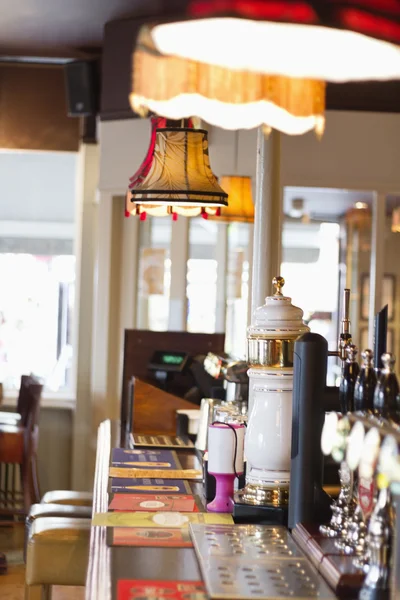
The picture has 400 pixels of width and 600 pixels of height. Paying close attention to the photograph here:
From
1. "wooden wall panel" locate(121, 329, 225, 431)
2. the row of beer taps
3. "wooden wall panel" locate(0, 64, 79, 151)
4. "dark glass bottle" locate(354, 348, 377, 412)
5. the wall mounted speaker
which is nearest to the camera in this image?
the row of beer taps

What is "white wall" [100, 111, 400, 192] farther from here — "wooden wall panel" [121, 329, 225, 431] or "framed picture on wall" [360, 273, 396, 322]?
"wooden wall panel" [121, 329, 225, 431]

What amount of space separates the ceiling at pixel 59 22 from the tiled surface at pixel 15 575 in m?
3.38

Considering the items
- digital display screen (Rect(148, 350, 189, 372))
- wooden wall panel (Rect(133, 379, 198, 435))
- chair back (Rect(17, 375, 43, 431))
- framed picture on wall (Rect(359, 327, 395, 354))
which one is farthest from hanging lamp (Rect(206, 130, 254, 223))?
framed picture on wall (Rect(359, 327, 395, 354))

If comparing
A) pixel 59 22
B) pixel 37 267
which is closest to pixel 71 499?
pixel 59 22

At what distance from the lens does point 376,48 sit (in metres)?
1.35

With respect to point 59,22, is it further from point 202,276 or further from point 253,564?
point 253,564

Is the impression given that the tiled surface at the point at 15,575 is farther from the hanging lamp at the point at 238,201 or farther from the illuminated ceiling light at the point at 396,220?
the illuminated ceiling light at the point at 396,220

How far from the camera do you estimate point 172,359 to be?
13.8 feet

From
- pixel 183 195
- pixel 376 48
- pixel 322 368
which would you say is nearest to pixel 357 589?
pixel 322 368

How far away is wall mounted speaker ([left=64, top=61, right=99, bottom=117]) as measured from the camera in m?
6.87

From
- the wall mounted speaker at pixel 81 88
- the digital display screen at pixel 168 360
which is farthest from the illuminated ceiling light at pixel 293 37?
the wall mounted speaker at pixel 81 88

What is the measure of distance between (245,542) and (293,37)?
1.03 meters

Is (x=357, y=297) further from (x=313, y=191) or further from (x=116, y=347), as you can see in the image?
(x=116, y=347)

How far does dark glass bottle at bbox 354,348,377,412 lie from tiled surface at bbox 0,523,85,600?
3.28 metres
